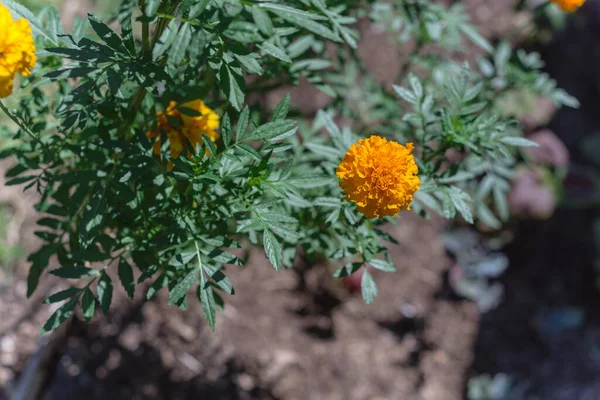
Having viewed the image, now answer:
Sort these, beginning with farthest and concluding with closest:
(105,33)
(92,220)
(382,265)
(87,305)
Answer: (382,265) < (87,305) < (92,220) < (105,33)

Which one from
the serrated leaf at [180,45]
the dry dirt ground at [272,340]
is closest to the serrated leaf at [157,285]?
the serrated leaf at [180,45]

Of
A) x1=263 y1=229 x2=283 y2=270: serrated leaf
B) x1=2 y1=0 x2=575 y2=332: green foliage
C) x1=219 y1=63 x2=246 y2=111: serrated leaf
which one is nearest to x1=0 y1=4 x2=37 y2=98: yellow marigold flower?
x1=2 y1=0 x2=575 y2=332: green foliage

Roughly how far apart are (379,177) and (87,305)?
2.66 ft

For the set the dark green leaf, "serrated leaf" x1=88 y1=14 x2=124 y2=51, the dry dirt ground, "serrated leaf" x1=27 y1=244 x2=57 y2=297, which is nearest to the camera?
"serrated leaf" x1=88 y1=14 x2=124 y2=51

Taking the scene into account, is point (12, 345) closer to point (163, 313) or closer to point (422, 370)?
point (163, 313)

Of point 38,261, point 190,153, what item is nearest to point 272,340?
point 38,261

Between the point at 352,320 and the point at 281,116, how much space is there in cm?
205

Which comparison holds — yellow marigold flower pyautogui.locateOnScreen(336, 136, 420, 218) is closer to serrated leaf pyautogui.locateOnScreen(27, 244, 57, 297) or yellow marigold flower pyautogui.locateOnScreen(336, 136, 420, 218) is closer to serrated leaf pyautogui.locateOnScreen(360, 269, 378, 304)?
serrated leaf pyautogui.locateOnScreen(360, 269, 378, 304)

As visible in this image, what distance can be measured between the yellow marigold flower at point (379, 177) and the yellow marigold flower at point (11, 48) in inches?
28.8

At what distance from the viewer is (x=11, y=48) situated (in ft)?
4.12

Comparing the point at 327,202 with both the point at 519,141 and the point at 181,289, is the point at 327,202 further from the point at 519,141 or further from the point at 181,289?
the point at 519,141

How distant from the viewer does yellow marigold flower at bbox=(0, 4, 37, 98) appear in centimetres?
125

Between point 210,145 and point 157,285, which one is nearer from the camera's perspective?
point 210,145

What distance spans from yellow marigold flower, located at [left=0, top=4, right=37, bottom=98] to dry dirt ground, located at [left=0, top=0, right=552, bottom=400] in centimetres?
164
